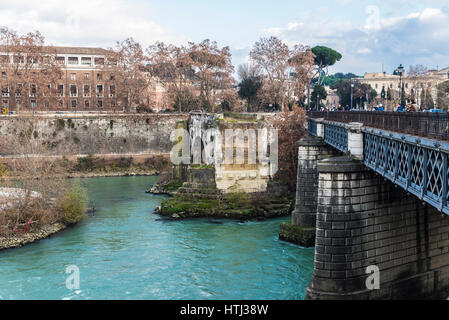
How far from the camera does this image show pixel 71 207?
28.7 metres

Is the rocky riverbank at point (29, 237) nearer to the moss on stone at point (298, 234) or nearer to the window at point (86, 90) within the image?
the moss on stone at point (298, 234)

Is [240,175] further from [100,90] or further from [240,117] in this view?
[100,90]

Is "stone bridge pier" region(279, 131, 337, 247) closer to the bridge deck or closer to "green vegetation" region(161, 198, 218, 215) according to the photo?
"green vegetation" region(161, 198, 218, 215)

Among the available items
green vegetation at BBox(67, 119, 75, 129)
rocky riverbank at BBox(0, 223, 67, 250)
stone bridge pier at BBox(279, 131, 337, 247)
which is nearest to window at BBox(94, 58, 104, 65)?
green vegetation at BBox(67, 119, 75, 129)

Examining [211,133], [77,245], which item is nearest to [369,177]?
[77,245]

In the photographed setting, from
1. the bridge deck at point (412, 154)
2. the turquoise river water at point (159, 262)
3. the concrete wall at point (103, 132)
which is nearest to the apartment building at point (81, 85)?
the concrete wall at point (103, 132)

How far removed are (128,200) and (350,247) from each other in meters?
23.5

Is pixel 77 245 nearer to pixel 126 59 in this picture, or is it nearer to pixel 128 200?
pixel 128 200

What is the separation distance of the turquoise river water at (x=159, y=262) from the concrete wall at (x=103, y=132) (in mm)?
25021

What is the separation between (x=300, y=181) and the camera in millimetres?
25828

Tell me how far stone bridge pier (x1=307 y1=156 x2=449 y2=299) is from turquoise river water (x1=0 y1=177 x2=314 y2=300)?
2.86 meters

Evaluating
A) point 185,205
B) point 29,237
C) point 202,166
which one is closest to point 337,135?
point 185,205

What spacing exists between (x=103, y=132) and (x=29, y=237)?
31749 millimetres

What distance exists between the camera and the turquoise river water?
18.2 meters
